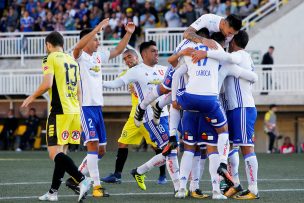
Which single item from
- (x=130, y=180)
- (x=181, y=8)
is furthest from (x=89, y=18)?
(x=130, y=180)

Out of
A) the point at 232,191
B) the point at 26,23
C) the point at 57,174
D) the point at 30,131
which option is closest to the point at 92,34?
the point at 57,174

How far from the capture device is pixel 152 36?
1415 inches

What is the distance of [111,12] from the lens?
39000mm

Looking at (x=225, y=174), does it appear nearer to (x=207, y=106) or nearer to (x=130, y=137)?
(x=207, y=106)

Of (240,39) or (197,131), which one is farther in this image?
(240,39)

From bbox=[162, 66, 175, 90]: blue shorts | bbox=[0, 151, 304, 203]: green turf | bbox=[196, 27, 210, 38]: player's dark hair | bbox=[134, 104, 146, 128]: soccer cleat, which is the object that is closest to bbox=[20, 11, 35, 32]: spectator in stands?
bbox=[0, 151, 304, 203]: green turf

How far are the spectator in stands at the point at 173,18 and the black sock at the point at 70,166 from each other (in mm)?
23031

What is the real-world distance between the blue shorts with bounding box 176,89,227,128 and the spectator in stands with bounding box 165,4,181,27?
882 inches

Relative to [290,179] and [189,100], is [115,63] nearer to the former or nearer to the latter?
[290,179]

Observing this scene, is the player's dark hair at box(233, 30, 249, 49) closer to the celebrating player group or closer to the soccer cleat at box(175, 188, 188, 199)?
the celebrating player group

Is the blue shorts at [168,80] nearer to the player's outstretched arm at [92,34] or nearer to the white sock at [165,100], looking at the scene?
the white sock at [165,100]

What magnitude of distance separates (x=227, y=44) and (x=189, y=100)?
3.80 ft

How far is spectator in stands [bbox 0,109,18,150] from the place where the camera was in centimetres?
3741

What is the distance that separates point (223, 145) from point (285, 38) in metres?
22.6
